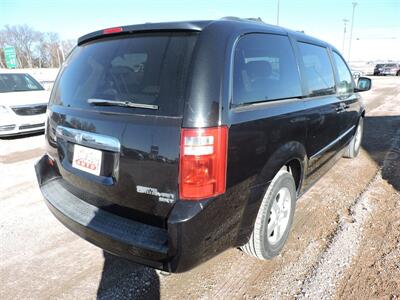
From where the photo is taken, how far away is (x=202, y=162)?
6.41 feet

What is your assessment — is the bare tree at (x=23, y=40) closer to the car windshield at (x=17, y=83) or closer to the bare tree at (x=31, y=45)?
the bare tree at (x=31, y=45)

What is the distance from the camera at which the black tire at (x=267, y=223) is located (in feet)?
8.44

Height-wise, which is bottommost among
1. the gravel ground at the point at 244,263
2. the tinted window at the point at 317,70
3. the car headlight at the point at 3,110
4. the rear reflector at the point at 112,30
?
the gravel ground at the point at 244,263

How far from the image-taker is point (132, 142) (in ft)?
6.75

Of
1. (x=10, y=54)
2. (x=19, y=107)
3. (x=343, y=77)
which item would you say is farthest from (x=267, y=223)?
(x=10, y=54)

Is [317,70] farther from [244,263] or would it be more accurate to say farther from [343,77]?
[244,263]

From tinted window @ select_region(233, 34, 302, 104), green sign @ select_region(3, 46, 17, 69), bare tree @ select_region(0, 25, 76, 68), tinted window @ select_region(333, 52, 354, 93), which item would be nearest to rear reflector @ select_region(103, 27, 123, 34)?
tinted window @ select_region(233, 34, 302, 104)

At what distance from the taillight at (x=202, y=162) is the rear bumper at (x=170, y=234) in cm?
8

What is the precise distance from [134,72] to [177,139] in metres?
0.63

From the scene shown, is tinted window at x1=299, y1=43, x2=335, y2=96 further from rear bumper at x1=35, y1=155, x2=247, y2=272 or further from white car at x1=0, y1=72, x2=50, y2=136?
white car at x1=0, y1=72, x2=50, y2=136

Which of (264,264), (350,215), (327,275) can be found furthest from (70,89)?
(350,215)

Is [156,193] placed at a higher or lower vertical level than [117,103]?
lower

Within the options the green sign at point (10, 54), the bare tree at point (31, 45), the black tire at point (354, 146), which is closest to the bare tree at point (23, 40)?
the bare tree at point (31, 45)

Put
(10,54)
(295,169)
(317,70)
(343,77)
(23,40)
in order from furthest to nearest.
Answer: (23,40) → (10,54) → (343,77) → (317,70) → (295,169)
